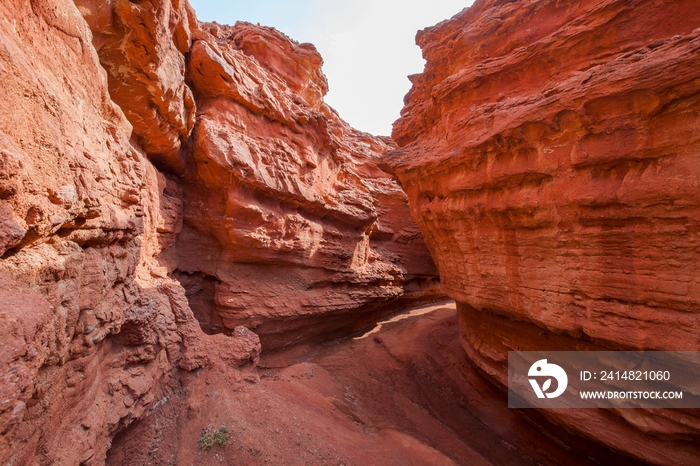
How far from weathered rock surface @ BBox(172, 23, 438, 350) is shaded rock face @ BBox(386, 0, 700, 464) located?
14.0 ft

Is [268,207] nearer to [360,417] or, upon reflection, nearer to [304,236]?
[304,236]

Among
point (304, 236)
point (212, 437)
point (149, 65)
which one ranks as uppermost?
point (149, 65)

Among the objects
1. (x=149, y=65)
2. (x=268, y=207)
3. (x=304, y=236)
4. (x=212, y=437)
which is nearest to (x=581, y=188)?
(x=212, y=437)

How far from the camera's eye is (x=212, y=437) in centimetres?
418

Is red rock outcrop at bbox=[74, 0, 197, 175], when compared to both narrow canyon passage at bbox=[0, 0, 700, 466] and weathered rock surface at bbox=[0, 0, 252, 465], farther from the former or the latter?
weathered rock surface at bbox=[0, 0, 252, 465]

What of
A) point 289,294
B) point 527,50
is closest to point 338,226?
point 289,294

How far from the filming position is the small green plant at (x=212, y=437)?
4102 mm

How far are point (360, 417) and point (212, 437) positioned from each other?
12.0 ft

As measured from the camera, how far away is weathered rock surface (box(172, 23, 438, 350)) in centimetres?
819

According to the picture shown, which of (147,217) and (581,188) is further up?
(581,188)

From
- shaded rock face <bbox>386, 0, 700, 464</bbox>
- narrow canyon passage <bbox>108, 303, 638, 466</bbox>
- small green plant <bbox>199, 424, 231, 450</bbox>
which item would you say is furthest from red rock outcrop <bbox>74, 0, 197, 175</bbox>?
shaded rock face <bbox>386, 0, 700, 464</bbox>

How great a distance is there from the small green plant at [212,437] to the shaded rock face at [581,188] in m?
6.11

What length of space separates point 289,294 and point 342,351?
3.21 metres

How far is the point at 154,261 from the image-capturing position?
6.59 metres
